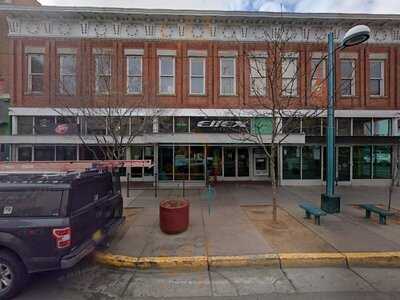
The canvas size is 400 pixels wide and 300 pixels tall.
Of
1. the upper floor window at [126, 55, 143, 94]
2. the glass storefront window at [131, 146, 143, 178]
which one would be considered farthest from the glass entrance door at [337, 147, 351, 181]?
the upper floor window at [126, 55, 143, 94]

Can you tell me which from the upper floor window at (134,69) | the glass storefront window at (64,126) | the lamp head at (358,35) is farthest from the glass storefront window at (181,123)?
the lamp head at (358,35)

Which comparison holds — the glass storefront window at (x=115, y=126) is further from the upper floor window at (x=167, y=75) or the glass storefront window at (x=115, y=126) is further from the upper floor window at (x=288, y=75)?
the upper floor window at (x=167, y=75)

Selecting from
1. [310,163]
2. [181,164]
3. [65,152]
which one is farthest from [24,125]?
[310,163]

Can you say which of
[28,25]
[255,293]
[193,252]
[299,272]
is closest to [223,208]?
[193,252]

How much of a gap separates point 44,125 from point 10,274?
45.2 feet

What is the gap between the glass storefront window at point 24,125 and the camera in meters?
16.7

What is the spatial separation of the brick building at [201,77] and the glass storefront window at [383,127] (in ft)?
0.19

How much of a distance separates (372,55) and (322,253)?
1560cm

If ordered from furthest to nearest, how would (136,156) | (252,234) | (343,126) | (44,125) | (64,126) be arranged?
(343,126) < (136,156) < (44,125) < (64,126) < (252,234)

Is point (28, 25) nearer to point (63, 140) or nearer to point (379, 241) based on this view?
point (63, 140)

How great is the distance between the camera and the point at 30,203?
4547 mm

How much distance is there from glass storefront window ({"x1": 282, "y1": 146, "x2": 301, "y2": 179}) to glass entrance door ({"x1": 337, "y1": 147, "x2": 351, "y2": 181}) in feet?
7.80

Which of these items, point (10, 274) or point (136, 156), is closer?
point (10, 274)

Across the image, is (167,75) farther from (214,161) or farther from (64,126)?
(64,126)
